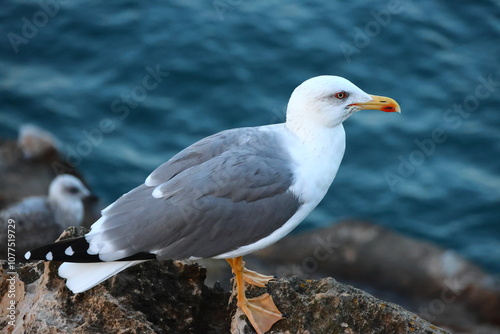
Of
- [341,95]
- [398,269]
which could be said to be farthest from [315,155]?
[398,269]

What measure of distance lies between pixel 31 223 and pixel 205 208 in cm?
537

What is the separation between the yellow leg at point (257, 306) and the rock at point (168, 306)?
0.23ft

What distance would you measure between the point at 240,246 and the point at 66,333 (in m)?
1.29

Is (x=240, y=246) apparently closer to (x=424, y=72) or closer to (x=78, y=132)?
(x=78, y=132)

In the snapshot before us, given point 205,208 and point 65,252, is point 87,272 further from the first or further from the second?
point 205,208

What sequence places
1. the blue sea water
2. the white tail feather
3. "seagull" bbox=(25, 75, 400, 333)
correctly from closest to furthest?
the white tail feather
"seagull" bbox=(25, 75, 400, 333)
the blue sea water

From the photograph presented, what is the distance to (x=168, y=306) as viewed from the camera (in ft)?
16.1

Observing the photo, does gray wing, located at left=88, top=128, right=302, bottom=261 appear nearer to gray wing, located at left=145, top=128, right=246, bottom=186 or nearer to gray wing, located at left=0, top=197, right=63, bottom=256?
gray wing, located at left=145, top=128, right=246, bottom=186

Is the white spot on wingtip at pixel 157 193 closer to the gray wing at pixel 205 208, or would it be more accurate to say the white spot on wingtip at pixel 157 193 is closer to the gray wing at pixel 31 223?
the gray wing at pixel 205 208

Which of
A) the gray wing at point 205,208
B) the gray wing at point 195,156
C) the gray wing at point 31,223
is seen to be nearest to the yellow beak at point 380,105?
the gray wing at point 205,208

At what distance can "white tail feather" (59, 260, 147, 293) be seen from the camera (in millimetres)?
4516

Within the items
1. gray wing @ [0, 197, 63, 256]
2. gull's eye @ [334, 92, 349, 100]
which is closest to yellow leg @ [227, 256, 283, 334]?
gull's eye @ [334, 92, 349, 100]

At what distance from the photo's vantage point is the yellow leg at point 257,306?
469 cm

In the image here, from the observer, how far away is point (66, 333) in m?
4.41
